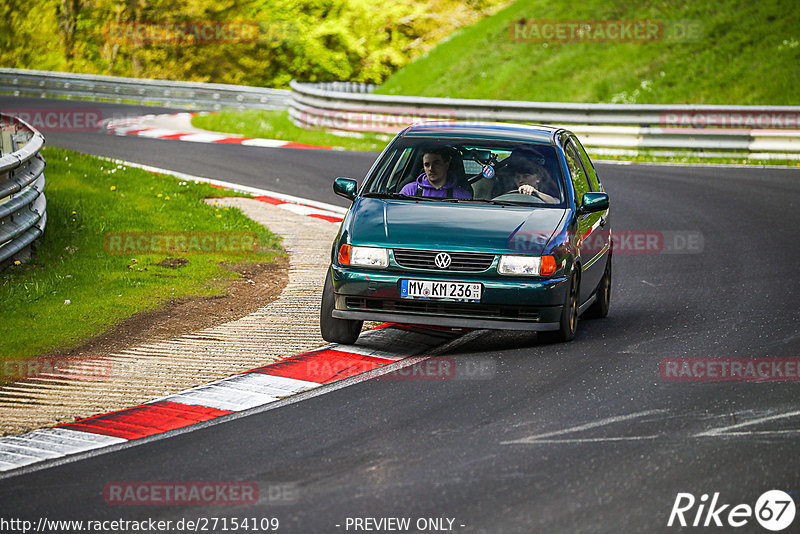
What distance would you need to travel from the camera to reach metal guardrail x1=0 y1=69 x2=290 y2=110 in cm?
3494

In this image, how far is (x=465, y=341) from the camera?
9164 mm

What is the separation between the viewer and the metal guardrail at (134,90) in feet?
115

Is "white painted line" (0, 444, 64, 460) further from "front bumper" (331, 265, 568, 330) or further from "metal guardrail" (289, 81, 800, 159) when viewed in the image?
"metal guardrail" (289, 81, 800, 159)

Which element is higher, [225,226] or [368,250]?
[368,250]

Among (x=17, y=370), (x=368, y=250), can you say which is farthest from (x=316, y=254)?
(x=17, y=370)

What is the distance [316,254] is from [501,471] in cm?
718

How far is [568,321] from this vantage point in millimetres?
8797

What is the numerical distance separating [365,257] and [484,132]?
1.89m

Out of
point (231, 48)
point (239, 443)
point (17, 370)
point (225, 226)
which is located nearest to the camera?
point (239, 443)

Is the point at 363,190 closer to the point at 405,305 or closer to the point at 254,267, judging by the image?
the point at 405,305

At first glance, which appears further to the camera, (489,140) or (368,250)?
(489,140)

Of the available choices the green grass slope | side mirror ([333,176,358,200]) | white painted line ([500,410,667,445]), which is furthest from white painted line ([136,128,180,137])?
white painted line ([500,410,667,445])

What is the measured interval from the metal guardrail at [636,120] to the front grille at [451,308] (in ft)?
49.2

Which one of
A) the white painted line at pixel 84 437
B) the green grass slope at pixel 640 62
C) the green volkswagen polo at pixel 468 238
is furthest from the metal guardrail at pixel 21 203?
the green grass slope at pixel 640 62
